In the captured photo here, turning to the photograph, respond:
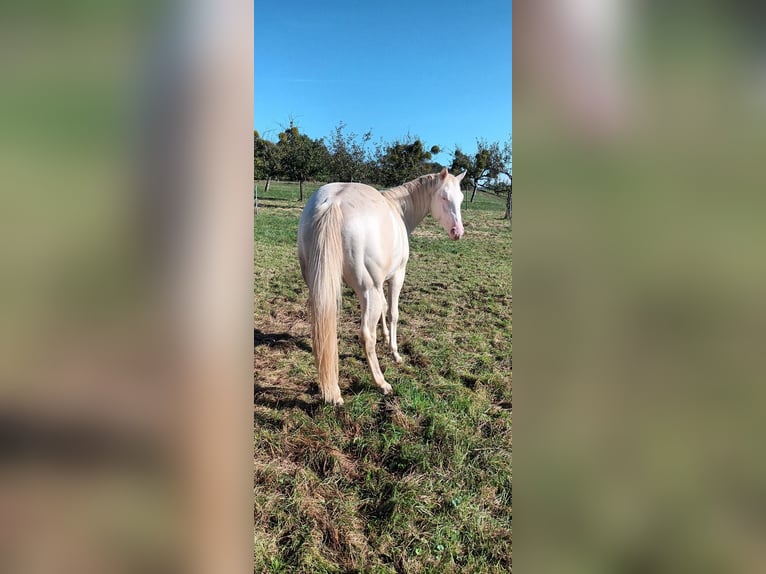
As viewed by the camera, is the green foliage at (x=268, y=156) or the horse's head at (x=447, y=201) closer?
the horse's head at (x=447, y=201)

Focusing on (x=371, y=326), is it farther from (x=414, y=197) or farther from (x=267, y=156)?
(x=267, y=156)

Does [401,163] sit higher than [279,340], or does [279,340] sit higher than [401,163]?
[401,163]

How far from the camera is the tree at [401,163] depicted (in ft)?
78.8

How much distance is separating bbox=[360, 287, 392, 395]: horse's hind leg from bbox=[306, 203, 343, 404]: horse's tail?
1.22ft

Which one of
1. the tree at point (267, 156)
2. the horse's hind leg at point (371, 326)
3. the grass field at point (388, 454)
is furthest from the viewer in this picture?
the tree at point (267, 156)

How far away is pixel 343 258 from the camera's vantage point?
9.89 feet

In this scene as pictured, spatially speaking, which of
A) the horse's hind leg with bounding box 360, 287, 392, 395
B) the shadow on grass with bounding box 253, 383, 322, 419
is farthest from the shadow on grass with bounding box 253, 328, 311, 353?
the horse's hind leg with bounding box 360, 287, 392, 395

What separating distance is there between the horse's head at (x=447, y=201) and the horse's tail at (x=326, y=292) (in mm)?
1723
